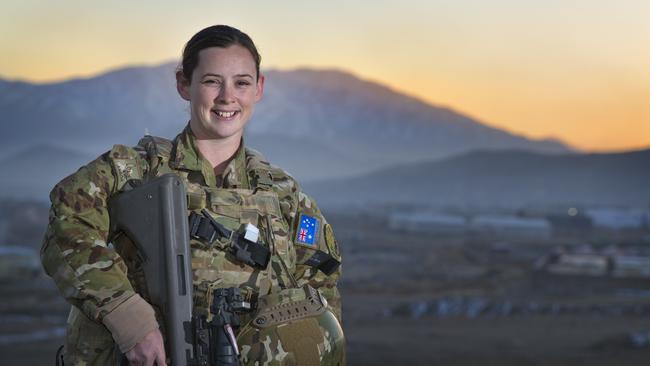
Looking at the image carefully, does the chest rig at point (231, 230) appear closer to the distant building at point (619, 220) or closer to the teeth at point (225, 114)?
the teeth at point (225, 114)

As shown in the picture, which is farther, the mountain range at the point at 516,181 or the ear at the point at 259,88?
the mountain range at the point at 516,181

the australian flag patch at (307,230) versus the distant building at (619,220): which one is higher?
the australian flag patch at (307,230)

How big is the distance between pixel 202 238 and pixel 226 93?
43cm

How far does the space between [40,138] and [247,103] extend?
189173 mm

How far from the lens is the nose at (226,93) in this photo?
2.78 m

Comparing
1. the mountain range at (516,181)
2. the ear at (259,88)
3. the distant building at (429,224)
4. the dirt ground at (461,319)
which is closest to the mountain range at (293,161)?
the mountain range at (516,181)

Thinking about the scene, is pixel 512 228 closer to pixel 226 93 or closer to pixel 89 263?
pixel 226 93

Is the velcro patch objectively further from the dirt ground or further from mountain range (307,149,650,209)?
mountain range (307,149,650,209)

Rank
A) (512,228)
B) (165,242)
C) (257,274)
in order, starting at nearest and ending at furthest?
(165,242) → (257,274) → (512,228)

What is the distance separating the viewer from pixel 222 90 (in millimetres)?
2789

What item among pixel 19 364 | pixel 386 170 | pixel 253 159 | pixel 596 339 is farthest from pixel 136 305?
pixel 386 170

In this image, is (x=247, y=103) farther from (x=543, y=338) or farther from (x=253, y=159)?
(x=543, y=338)

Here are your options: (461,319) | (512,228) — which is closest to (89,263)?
(461,319)

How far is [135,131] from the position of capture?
185625mm
